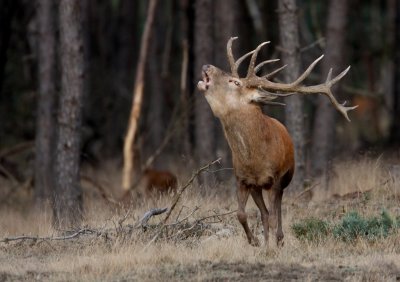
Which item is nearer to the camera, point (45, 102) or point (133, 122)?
point (45, 102)

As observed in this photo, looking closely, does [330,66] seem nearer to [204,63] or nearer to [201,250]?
[204,63]

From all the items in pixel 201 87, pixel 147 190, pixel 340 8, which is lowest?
pixel 147 190

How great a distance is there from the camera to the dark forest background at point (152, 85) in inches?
647

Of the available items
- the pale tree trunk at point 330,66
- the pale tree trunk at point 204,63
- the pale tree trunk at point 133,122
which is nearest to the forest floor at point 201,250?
the pale tree trunk at point 133,122

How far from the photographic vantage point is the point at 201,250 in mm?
10992

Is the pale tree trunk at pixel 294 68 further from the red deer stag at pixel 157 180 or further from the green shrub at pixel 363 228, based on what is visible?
the green shrub at pixel 363 228

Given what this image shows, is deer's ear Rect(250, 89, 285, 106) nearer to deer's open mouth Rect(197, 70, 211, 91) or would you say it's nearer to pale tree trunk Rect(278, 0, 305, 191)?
deer's open mouth Rect(197, 70, 211, 91)

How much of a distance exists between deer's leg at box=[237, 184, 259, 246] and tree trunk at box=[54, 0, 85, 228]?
196 inches

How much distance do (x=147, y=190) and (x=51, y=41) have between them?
3.37m

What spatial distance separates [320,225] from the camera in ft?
39.1

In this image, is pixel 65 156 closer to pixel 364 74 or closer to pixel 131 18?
pixel 131 18

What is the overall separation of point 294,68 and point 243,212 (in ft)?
18.6

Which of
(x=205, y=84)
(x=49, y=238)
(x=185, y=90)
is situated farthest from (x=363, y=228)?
(x=185, y=90)

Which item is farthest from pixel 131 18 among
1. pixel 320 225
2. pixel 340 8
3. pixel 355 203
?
pixel 320 225
